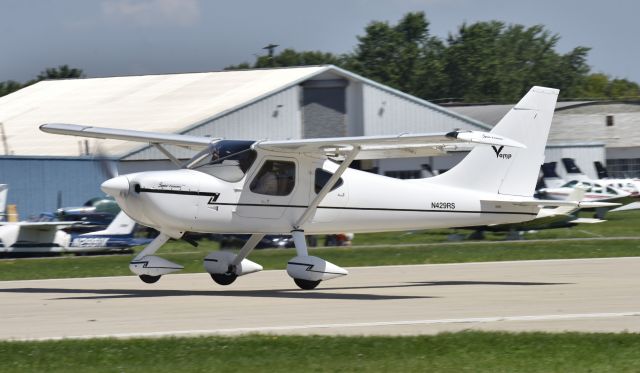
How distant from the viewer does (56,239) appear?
29844 mm

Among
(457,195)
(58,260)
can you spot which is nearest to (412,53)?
(58,260)

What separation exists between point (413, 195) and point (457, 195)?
765mm

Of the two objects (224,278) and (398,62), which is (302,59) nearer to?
(398,62)

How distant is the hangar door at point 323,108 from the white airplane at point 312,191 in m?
28.9

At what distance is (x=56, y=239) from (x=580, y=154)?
35961mm

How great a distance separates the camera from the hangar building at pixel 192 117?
141 ft

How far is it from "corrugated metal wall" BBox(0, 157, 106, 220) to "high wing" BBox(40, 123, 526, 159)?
24.2 meters

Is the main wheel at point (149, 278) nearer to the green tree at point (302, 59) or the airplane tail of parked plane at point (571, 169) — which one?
the airplane tail of parked plane at point (571, 169)

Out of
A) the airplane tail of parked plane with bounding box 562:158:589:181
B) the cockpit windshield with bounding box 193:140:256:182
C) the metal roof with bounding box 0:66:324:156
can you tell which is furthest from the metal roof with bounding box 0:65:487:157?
the cockpit windshield with bounding box 193:140:256:182

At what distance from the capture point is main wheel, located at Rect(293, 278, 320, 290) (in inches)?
643

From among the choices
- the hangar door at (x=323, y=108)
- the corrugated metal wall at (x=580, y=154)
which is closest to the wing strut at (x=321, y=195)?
the hangar door at (x=323, y=108)

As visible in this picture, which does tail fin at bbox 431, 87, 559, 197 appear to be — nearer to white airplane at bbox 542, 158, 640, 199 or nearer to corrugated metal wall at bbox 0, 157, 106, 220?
corrugated metal wall at bbox 0, 157, 106, 220

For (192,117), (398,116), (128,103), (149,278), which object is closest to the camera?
(149,278)

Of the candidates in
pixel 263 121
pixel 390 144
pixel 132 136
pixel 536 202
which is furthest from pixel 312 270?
pixel 263 121
